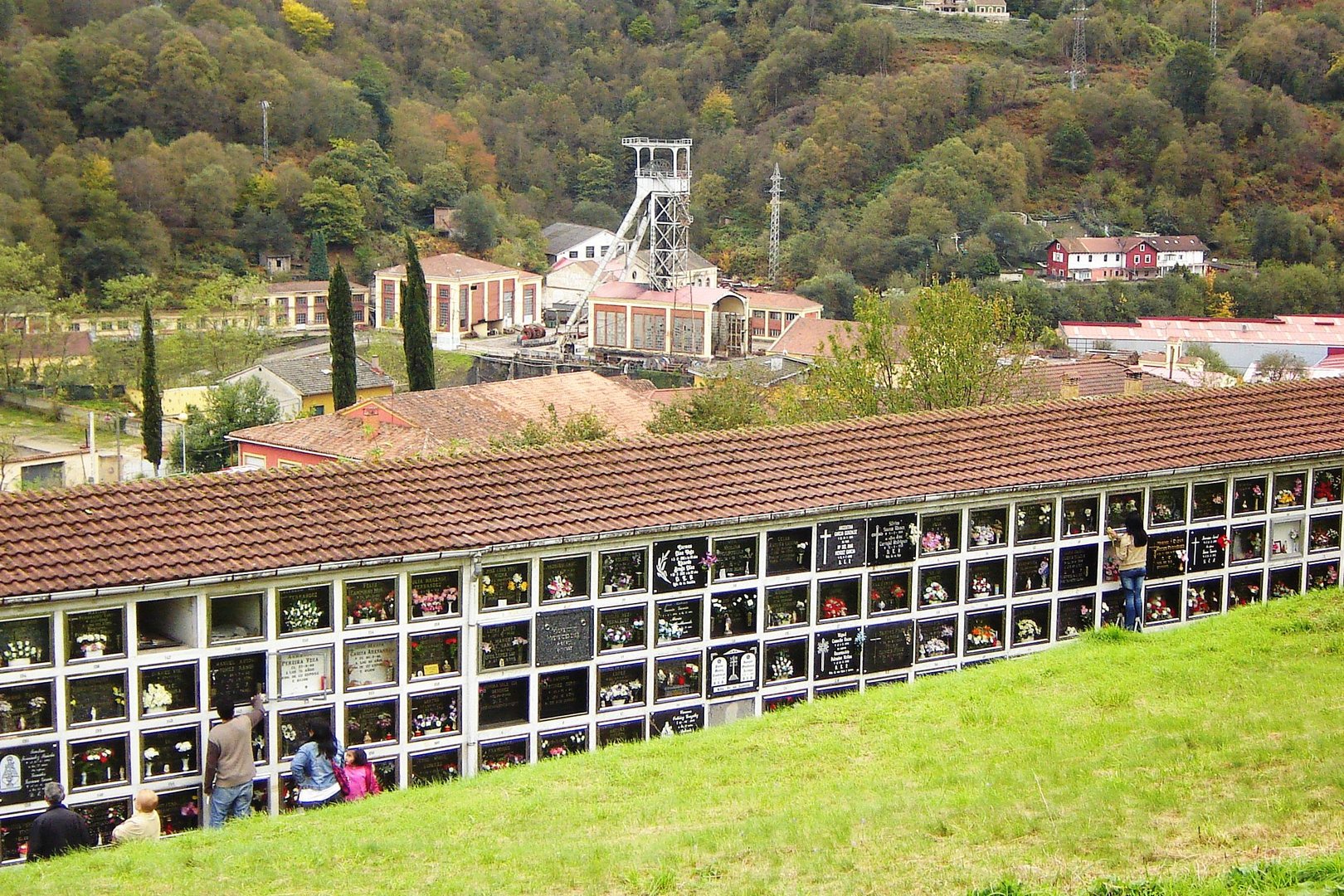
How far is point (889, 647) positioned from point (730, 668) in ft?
4.65

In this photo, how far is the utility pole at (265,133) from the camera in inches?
3258

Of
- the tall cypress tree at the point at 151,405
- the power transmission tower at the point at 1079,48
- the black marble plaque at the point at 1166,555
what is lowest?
the tall cypress tree at the point at 151,405

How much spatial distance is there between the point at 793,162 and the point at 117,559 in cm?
8512

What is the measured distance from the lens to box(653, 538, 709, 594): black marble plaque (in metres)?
11.8

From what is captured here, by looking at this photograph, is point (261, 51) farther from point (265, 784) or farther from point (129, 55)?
point (265, 784)

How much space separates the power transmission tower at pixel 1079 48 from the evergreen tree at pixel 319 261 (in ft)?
170

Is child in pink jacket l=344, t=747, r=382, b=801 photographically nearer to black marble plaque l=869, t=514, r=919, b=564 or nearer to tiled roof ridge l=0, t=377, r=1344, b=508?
tiled roof ridge l=0, t=377, r=1344, b=508

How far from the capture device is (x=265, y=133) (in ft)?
272

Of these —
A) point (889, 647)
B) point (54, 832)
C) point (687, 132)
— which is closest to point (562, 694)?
point (889, 647)

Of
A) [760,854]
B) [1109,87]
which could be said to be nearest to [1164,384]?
[760,854]

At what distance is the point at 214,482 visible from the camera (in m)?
11.2

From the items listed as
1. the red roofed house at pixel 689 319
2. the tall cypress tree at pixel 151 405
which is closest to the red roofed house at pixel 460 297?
the red roofed house at pixel 689 319

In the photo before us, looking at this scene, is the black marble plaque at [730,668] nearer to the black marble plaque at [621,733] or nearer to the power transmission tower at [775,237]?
the black marble plaque at [621,733]

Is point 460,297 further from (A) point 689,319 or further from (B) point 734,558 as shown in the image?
(B) point 734,558
